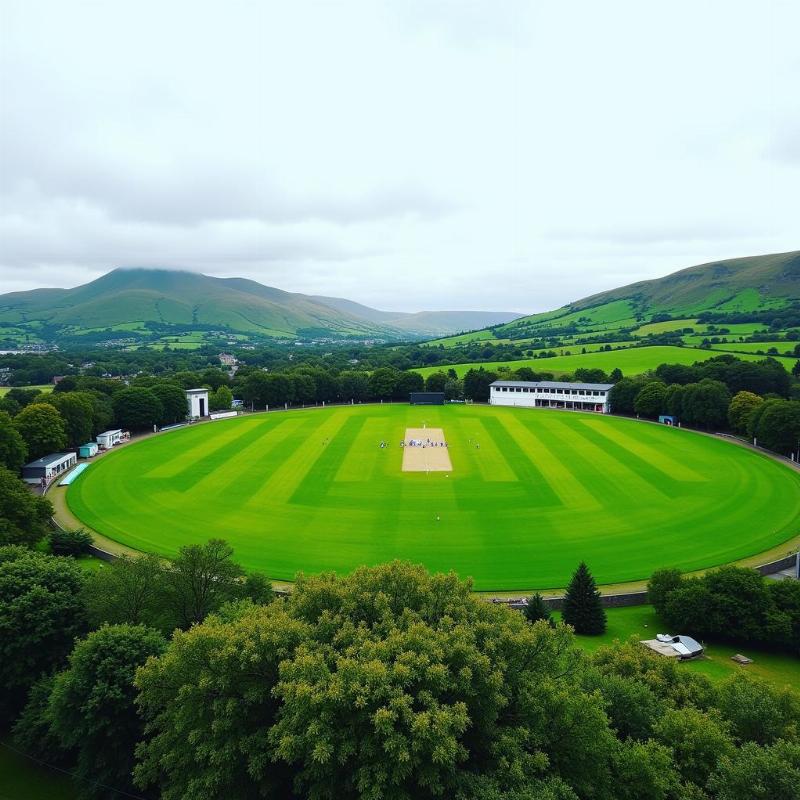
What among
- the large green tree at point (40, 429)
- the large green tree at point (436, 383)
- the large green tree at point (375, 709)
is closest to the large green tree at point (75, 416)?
the large green tree at point (40, 429)

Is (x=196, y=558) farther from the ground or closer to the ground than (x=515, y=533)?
farther from the ground

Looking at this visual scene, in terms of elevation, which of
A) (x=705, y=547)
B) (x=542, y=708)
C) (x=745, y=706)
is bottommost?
(x=705, y=547)

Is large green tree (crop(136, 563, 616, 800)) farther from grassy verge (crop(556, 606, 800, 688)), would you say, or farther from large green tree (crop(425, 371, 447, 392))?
large green tree (crop(425, 371, 447, 392))

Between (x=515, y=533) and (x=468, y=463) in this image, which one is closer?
(x=515, y=533)

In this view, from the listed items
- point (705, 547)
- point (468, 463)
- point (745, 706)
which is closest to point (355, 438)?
point (468, 463)

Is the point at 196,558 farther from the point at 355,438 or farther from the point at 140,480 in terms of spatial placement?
the point at 355,438

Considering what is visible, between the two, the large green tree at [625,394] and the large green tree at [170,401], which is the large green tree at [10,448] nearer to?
the large green tree at [170,401]

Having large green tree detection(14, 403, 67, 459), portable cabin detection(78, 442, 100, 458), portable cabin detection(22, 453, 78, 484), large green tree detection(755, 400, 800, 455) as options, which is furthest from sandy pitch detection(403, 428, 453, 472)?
large green tree detection(14, 403, 67, 459)
